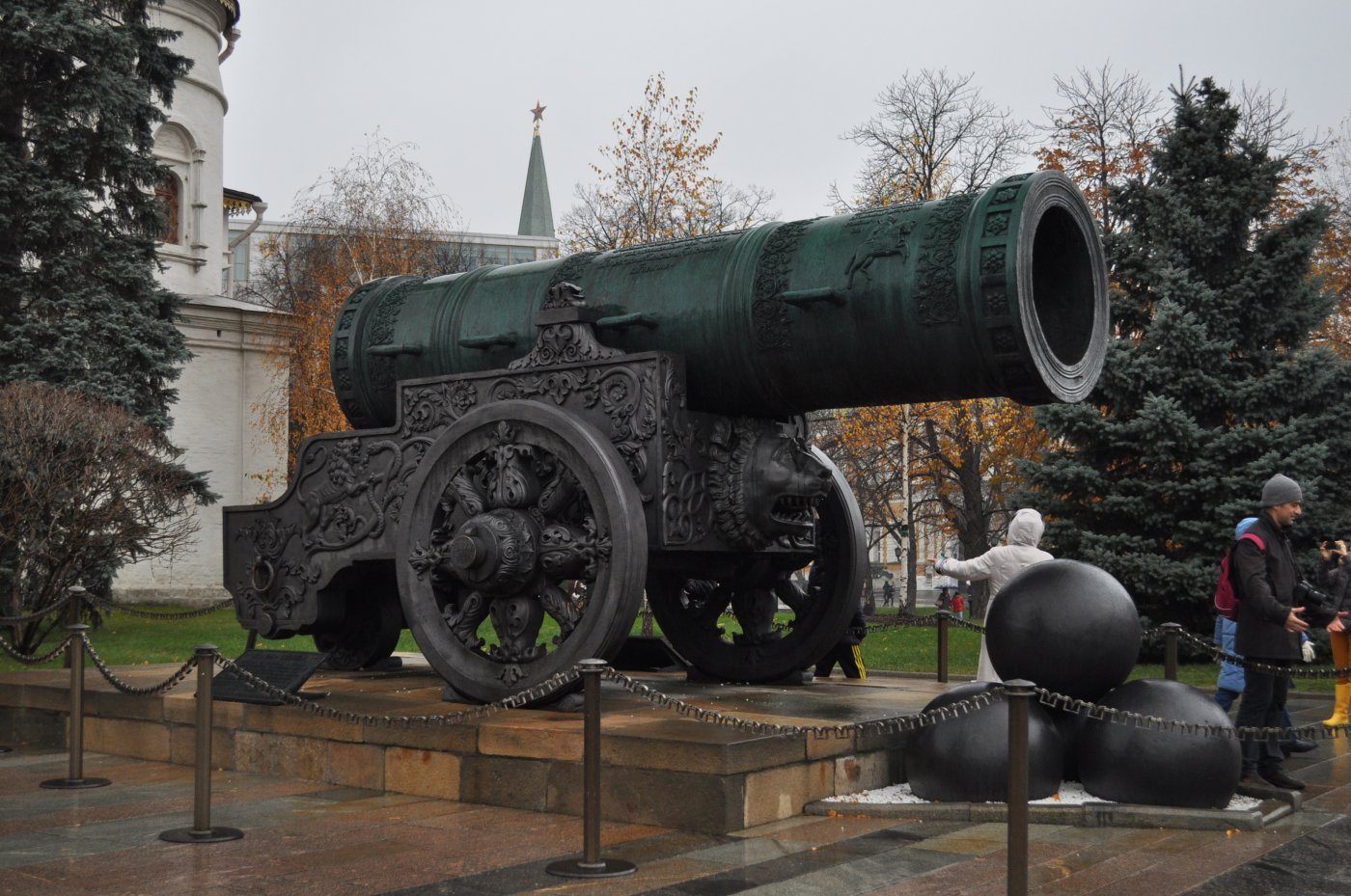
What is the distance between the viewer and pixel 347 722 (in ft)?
22.7

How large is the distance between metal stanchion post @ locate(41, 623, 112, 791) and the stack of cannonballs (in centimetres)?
414

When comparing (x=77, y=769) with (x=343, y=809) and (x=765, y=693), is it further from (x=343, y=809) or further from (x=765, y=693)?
(x=765, y=693)

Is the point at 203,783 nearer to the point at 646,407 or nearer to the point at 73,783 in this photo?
the point at 73,783

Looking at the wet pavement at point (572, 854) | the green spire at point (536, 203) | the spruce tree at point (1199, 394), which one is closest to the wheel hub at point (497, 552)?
the wet pavement at point (572, 854)

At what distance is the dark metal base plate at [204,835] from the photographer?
5777 millimetres

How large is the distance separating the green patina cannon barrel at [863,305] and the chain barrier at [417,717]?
1.80m

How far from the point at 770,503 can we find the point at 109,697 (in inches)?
163

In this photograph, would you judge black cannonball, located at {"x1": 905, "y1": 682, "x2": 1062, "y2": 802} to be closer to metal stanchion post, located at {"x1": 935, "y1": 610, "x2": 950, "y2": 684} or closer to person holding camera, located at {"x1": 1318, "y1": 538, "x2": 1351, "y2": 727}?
metal stanchion post, located at {"x1": 935, "y1": 610, "x2": 950, "y2": 684}

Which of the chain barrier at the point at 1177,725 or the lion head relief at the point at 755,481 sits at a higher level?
the lion head relief at the point at 755,481

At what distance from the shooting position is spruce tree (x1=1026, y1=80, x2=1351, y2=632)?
47.7 feet

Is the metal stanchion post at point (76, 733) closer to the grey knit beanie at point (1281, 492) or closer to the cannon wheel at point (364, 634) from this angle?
the cannon wheel at point (364, 634)

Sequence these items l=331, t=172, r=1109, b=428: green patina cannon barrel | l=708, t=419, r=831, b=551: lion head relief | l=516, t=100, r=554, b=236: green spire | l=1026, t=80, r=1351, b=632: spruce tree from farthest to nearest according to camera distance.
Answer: l=516, t=100, r=554, b=236: green spire < l=1026, t=80, r=1351, b=632: spruce tree < l=708, t=419, r=831, b=551: lion head relief < l=331, t=172, r=1109, b=428: green patina cannon barrel

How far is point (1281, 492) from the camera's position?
6.89 metres

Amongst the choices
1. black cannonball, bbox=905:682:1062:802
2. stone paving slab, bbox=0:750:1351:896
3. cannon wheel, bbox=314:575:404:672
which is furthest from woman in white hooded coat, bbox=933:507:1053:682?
cannon wheel, bbox=314:575:404:672
